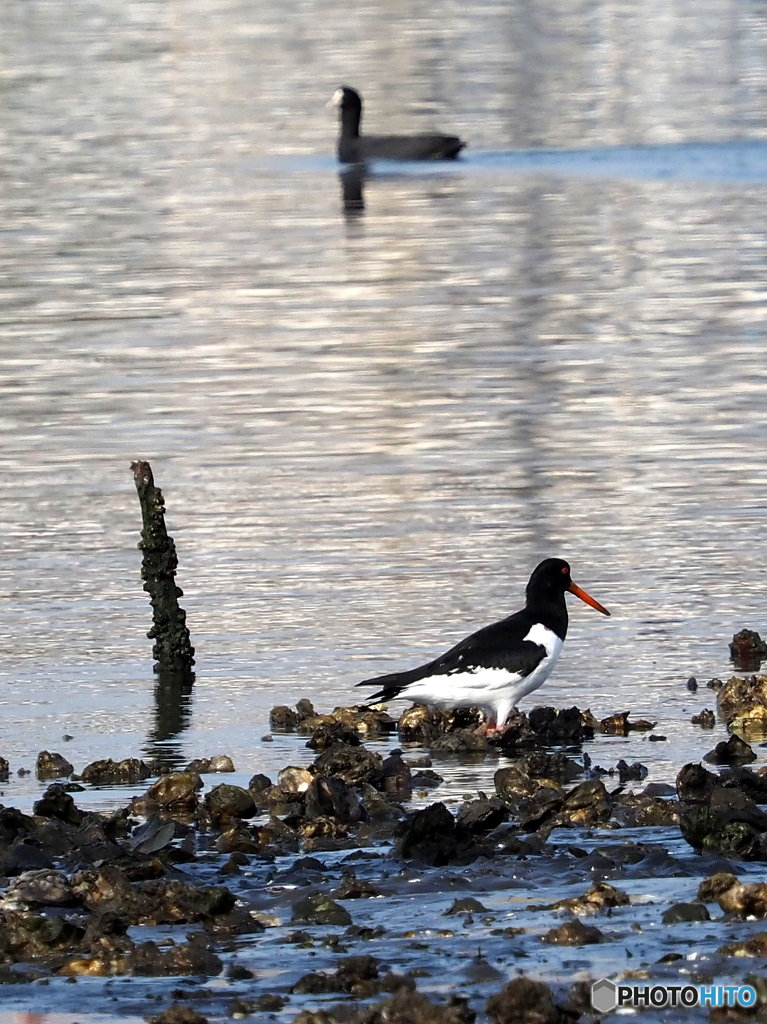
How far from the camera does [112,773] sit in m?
10.6

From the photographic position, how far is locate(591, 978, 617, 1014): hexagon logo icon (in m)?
6.50

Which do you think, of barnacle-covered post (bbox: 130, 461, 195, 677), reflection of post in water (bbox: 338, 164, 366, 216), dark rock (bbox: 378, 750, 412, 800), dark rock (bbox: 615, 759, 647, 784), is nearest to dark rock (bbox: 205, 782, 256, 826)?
dark rock (bbox: 378, 750, 412, 800)

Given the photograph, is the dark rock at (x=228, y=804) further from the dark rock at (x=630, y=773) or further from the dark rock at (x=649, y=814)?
the dark rock at (x=630, y=773)

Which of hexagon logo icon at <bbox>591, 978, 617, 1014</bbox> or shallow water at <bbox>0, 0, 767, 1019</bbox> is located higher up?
hexagon logo icon at <bbox>591, 978, 617, 1014</bbox>

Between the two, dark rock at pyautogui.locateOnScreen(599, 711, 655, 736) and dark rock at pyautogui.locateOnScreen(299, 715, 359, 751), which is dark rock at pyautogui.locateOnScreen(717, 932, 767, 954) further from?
dark rock at pyautogui.locateOnScreen(299, 715, 359, 751)

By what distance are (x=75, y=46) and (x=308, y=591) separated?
59.6 m

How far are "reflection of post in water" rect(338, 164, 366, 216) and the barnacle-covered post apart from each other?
2369 centimetres

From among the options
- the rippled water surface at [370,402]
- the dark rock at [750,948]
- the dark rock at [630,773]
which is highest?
the dark rock at [750,948]

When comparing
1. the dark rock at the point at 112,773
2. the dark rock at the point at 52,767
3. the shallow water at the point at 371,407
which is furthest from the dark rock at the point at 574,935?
the dark rock at the point at 52,767

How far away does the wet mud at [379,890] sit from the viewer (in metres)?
6.91

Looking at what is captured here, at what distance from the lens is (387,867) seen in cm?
842

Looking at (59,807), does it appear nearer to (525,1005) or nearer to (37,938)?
(37,938)

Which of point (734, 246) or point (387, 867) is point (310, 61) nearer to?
point (734, 246)

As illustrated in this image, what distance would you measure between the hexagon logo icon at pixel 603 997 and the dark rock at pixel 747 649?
6.09 metres
